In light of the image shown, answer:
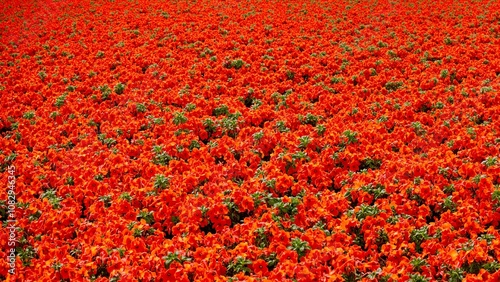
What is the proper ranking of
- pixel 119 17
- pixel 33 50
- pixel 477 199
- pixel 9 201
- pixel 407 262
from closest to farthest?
pixel 407 262
pixel 477 199
pixel 9 201
pixel 33 50
pixel 119 17

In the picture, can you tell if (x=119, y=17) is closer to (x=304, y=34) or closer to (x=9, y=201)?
(x=304, y=34)

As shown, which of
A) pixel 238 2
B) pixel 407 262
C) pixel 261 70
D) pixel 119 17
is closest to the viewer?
pixel 407 262

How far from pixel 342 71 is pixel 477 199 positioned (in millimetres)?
7003

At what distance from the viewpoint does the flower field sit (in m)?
5.99

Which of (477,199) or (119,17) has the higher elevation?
(119,17)

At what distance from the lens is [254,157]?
8.49m

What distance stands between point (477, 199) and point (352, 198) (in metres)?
1.85

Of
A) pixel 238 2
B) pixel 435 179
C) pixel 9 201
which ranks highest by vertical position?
pixel 238 2

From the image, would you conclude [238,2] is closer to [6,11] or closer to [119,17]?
[119,17]

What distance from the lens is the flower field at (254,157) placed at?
5992 millimetres

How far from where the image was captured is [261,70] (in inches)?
520

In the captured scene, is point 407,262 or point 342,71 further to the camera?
point 342,71

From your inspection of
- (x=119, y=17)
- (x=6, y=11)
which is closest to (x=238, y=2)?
(x=119, y=17)

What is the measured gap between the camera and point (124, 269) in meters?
5.79
